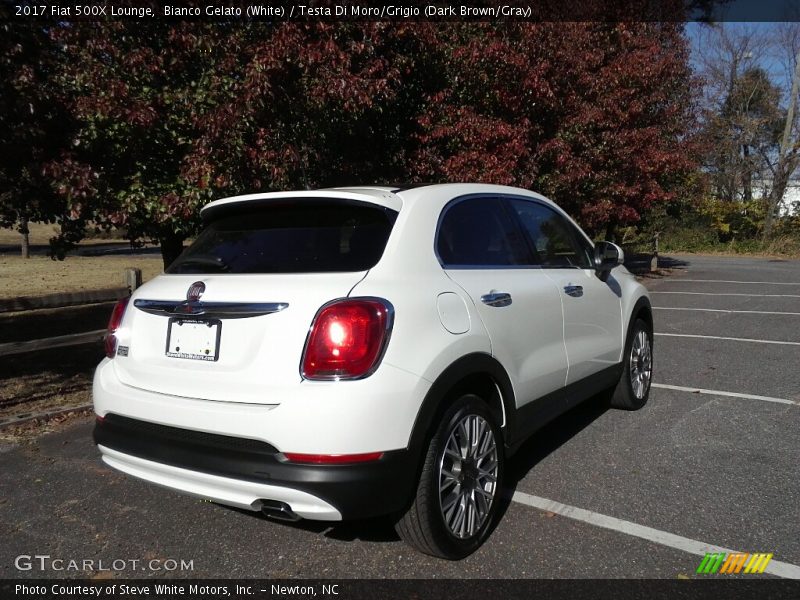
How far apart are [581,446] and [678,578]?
1.58 meters

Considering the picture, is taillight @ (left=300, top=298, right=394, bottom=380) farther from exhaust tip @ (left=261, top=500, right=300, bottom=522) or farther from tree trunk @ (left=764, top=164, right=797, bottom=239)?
tree trunk @ (left=764, top=164, right=797, bottom=239)

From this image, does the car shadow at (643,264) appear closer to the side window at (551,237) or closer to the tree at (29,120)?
the side window at (551,237)

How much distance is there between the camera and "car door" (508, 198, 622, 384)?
151 inches

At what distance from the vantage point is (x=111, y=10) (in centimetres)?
546

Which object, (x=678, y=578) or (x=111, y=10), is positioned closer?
(x=678, y=578)

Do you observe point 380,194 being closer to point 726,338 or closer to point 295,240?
point 295,240

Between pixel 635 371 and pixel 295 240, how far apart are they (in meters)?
3.26

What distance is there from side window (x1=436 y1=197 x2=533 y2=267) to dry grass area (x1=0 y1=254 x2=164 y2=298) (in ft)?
35.3

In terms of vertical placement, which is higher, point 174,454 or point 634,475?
point 174,454

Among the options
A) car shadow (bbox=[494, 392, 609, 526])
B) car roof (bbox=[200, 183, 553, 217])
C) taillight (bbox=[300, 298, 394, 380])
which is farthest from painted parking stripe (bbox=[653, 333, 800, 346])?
taillight (bbox=[300, 298, 394, 380])

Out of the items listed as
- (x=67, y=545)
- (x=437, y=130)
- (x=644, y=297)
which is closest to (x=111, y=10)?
(x=437, y=130)

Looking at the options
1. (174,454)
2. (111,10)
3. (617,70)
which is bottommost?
(174,454)

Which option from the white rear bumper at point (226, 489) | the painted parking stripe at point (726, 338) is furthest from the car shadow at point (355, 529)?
the painted parking stripe at point (726, 338)

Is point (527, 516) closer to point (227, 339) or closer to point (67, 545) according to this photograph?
point (227, 339)
